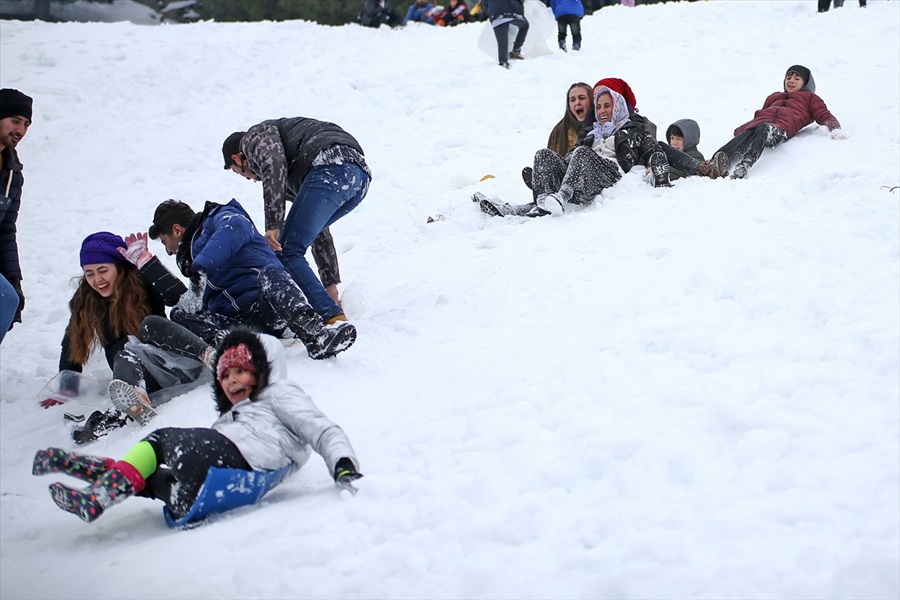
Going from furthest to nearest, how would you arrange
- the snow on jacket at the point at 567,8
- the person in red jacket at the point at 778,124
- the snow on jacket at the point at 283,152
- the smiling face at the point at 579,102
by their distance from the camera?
the snow on jacket at the point at 567,8 → the smiling face at the point at 579,102 → the person in red jacket at the point at 778,124 → the snow on jacket at the point at 283,152

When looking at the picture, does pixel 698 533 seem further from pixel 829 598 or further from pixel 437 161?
pixel 437 161

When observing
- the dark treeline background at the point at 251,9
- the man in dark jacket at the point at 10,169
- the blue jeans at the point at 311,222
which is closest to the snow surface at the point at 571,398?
the blue jeans at the point at 311,222

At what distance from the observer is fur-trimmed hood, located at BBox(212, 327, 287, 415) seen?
365cm

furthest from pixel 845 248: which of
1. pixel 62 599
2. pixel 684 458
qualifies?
pixel 62 599

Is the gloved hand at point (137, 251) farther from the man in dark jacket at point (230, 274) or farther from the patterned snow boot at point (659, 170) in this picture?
the patterned snow boot at point (659, 170)

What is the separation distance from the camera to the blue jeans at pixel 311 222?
16.9 ft

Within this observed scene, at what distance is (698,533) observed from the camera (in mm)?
2756

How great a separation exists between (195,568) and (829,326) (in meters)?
2.85

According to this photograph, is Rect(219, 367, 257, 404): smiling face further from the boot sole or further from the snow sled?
the boot sole

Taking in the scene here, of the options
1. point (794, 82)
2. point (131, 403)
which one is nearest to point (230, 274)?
point (131, 403)

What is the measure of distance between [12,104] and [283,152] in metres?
1.53

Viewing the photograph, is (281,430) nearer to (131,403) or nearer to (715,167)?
(131,403)

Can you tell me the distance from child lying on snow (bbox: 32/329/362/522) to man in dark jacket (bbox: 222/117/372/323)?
58.4 inches

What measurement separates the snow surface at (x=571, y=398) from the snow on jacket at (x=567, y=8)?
453 cm
